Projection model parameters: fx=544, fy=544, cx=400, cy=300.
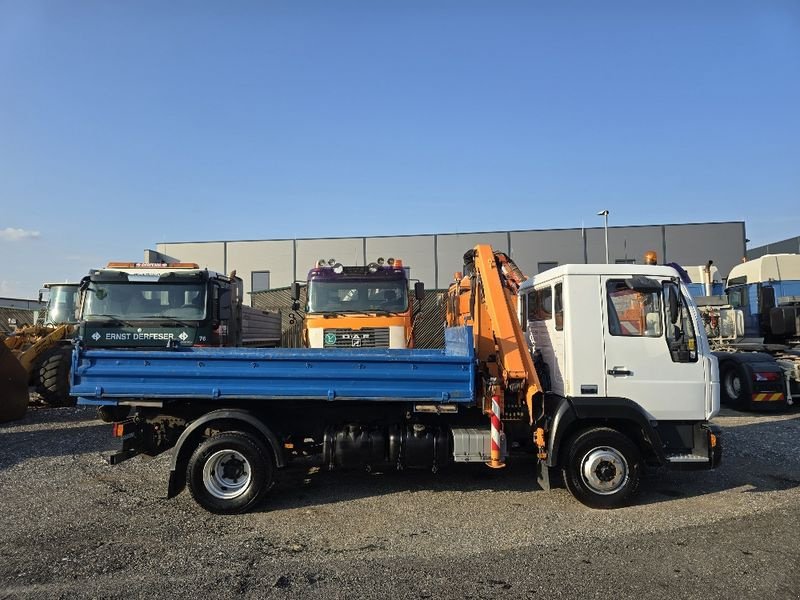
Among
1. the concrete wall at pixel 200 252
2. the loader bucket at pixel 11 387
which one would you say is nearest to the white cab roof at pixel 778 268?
the loader bucket at pixel 11 387

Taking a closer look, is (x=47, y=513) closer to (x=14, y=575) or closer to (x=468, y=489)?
(x=14, y=575)

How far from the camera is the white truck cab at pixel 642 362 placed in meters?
5.71

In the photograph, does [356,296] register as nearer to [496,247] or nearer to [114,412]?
[114,412]

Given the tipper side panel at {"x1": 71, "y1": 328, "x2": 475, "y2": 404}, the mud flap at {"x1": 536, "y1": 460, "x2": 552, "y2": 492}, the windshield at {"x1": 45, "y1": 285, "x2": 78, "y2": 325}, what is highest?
the windshield at {"x1": 45, "y1": 285, "x2": 78, "y2": 325}

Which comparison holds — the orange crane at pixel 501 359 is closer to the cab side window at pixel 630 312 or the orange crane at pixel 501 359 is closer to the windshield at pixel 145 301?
the cab side window at pixel 630 312

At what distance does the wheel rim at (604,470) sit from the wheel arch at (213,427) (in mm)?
3184

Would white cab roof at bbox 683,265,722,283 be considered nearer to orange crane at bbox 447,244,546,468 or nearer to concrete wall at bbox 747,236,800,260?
orange crane at bbox 447,244,546,468

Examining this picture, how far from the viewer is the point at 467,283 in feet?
29.2

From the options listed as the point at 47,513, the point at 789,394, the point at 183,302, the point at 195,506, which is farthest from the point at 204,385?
the point at 789,394

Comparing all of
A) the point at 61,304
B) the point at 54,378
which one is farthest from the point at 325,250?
the point at 54,378

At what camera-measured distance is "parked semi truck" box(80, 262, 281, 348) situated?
8930 millimetres

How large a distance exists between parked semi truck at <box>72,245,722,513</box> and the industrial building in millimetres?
28271


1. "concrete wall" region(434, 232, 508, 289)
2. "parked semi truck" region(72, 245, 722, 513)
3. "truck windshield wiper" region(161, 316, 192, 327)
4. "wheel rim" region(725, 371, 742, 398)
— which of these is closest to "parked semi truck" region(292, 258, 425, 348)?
"truck windshield wiper" region(161, 316, 192, 327)

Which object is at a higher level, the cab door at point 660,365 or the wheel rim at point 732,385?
the cab door at point 660,365
